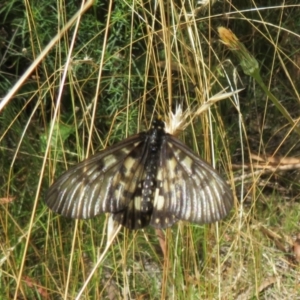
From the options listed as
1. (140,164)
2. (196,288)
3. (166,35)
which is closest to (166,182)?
(140,164)

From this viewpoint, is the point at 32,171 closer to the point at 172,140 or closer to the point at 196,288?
the point at 196,288
